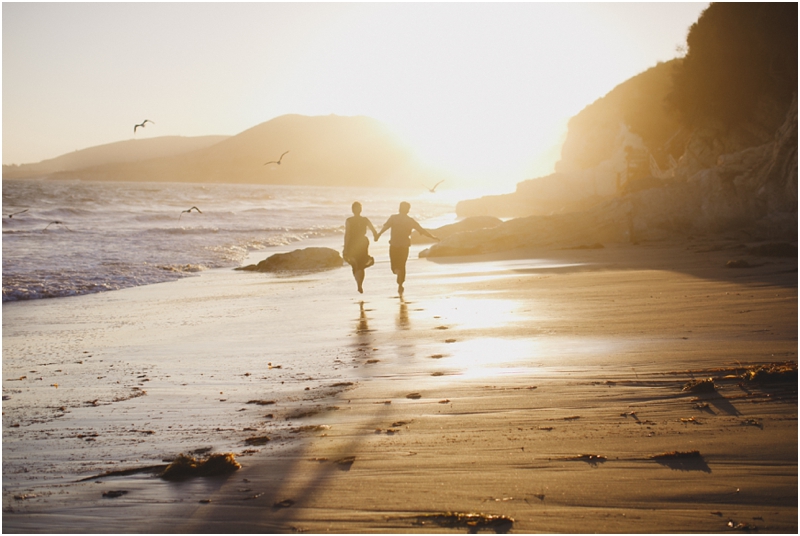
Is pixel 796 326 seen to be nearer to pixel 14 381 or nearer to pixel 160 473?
pixel 160 473

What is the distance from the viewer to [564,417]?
3744 mm

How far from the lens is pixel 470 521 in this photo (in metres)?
2.66

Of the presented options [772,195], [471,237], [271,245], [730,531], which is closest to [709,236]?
[772,195]

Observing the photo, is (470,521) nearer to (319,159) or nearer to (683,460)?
(683,460)

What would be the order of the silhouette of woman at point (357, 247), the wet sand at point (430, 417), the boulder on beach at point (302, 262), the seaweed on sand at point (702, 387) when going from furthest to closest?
the boulder on beach at point (302, 262) → the silhouette of woman at point (357, 247) → the seaweed on sand at point (702, 387) → the wet sand at point (430, 417)

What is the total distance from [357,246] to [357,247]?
24 millimetres

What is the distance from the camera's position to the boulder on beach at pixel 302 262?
1536 centimetres

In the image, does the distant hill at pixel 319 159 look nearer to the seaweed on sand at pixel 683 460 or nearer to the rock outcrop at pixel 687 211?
the rock outcrop at pixel 687 211

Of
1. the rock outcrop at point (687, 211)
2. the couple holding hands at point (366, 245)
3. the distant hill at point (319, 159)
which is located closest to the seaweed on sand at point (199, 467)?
the couple holding hands at point (366, 245)

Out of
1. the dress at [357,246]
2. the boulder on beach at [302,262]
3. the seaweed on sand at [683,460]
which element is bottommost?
the seaweed on sand at [683,460]

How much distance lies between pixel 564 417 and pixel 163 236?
24906 mm

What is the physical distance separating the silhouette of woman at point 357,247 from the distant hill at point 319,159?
6300 inches

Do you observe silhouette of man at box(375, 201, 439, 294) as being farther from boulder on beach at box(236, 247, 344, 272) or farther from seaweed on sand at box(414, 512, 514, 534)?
seaweed on sand at box(414, 512, 514, 534)

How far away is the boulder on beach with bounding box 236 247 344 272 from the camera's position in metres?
15.4
